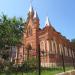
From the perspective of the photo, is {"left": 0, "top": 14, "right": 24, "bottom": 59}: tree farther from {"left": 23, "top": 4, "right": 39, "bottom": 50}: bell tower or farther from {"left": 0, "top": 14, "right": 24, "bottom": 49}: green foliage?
{"left": 23, "top": 4, "right": 39, "bottom": 50}: bell tower

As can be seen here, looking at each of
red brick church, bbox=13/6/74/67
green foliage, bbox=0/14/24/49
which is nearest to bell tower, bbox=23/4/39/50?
red brick church, bbox=13/6/74/67

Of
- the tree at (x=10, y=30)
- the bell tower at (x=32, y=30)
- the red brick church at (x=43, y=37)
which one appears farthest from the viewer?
the bell tower at (x=32, y=30)

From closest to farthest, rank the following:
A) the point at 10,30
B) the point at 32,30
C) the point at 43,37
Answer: the point at 10,30
the point at 43,37
the point at 32,30

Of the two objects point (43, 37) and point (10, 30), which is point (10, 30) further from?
point (43, 37)

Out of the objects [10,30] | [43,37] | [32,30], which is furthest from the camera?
[32,30]

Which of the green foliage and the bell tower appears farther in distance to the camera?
the bell tower

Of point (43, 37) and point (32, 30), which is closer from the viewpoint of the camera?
point (43, 37)

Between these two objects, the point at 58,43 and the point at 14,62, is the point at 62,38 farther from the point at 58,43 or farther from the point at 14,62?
the point at 14,62

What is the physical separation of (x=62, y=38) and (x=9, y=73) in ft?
120

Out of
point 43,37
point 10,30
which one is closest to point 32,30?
point 43,37

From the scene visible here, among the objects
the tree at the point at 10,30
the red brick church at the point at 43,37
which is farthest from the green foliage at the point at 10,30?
the red brick church at the point at 43,37

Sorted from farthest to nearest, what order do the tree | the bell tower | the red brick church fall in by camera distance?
1. the bell tower
2. the red brick church
3. the tree

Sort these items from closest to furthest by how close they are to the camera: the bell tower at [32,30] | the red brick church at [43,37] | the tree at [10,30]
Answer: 1. the tree at [10,30]
2. the red brick church at [43,37]
3. the bell tower at [32,30]

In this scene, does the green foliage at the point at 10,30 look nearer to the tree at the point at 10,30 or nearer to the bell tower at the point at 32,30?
the tree at the point at 10,30
